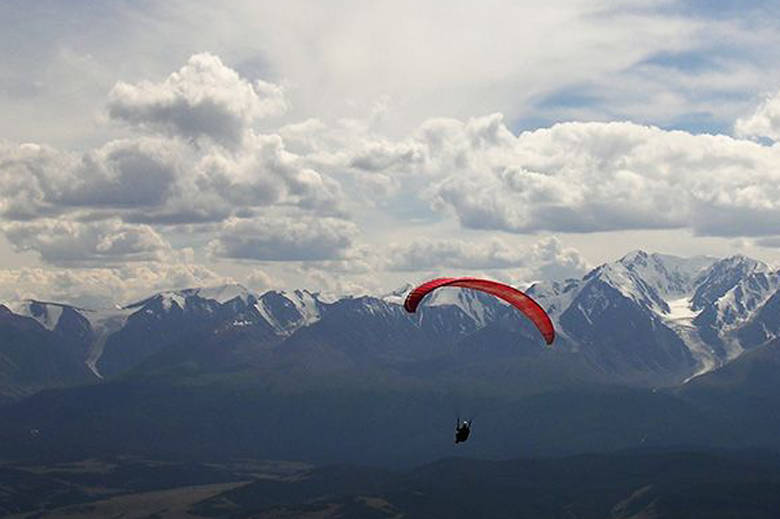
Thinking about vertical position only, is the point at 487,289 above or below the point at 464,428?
above

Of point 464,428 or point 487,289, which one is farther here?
point 487,289

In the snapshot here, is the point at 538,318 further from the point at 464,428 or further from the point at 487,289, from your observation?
the point at 464,428

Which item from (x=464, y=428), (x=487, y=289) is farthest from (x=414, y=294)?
(x=464, y=428)

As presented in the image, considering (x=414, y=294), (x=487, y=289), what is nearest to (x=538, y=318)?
(x=487, y=289)

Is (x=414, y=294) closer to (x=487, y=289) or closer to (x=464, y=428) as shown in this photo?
(x=487, y=289)

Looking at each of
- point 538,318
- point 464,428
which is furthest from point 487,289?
point 464,428

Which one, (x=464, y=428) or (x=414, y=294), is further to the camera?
(x=414, y=294)

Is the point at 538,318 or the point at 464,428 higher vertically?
the point at 538,318
